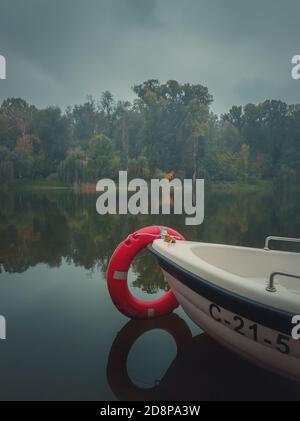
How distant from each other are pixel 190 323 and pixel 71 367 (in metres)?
1.83

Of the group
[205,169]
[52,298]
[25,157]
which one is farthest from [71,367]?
[205,169]

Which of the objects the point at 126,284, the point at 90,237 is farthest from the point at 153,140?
the point at 126,284

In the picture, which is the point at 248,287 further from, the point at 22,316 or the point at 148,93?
the point at 148,93

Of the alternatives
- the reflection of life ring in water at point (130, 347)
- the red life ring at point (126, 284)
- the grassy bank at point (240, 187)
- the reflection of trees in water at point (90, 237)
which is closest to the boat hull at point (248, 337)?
the reflection of life ring in water at point (130, 347)

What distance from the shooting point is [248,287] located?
9.94 feet

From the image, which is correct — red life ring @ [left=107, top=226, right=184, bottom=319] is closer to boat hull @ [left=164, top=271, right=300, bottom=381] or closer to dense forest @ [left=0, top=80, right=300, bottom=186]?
boat hull @ [left=164, top=271, right=300, bottom=381]

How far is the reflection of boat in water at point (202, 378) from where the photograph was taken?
328 centimetres

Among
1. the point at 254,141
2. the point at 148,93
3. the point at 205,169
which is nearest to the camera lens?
the point at 205,169

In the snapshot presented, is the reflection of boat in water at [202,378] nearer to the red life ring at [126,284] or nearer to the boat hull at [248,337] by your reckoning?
the boat hull at [248,337]

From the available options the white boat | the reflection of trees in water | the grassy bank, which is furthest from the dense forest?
the white boat

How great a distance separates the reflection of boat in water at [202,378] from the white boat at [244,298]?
11.9 inches

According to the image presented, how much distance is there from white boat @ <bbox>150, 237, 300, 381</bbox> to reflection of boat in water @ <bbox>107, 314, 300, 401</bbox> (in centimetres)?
30

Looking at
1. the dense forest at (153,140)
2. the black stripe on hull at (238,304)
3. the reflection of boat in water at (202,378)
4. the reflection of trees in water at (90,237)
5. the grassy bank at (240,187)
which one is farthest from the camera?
the grassy bank at (240,187)

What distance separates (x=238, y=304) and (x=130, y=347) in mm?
1768
